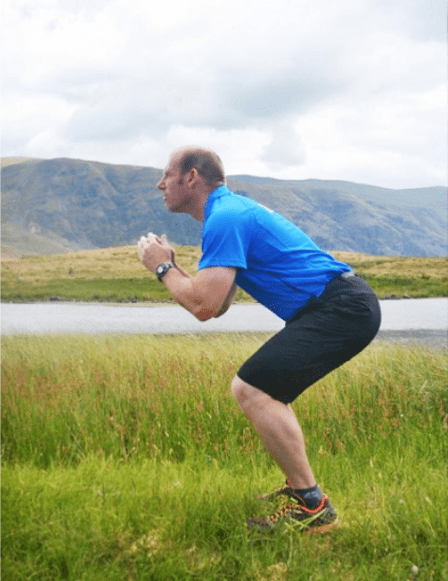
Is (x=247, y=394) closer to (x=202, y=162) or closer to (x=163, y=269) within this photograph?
(x=163, y=269)

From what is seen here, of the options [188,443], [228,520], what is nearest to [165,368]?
[188,443]

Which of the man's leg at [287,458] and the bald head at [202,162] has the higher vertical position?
the bald head at [202,162]

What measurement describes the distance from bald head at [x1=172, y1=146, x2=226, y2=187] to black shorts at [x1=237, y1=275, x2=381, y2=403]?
2.90 ft

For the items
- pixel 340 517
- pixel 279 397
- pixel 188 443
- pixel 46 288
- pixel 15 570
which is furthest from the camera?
pixel 46 288

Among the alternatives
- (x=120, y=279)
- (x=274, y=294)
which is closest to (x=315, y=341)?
(x=274, y=294)

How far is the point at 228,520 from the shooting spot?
11.9 feet

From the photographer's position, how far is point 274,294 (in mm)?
3541

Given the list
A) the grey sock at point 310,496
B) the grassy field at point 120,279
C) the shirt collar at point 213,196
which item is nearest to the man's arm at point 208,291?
the shirt collar at point 213,196

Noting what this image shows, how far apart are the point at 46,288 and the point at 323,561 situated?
73.7 metres

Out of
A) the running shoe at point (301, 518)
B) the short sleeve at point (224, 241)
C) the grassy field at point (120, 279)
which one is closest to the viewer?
the short sleeve at point (224, 241)

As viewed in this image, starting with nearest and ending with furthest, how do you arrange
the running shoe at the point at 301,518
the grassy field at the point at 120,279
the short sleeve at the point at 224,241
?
the short sleeve at the point at 224,241, the running shoe at the point at 301,518, the grassy field at the point at 120,279

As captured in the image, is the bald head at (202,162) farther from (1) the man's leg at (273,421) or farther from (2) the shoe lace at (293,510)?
Result: (2) the shoe lace at (293,510)

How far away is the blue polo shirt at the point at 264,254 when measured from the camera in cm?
322

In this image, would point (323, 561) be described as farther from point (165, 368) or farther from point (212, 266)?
point (165, 368)
